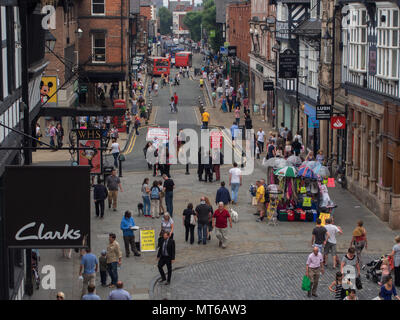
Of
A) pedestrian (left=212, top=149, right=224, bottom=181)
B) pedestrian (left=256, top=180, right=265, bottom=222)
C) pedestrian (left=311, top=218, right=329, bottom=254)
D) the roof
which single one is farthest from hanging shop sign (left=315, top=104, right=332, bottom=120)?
pedestrian (left=311, top=218, right=329, bottom=254)

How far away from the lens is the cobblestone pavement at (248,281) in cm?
2014

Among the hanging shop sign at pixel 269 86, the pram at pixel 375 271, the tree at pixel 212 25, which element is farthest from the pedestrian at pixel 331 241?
the tree at pixel 212 25

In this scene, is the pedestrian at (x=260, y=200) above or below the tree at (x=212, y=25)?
below

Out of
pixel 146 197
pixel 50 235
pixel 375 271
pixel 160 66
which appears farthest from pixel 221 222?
pixel 160 66

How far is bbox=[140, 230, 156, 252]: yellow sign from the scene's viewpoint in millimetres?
24062

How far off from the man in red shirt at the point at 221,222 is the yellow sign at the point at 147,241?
192cm

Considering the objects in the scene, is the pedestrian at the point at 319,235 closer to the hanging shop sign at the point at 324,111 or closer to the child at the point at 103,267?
the child at the point at 103,267

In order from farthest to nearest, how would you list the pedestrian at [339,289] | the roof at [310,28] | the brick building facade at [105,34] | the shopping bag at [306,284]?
the brick building facade at [105,34] < the roof at [310,28] < the shopping bag at [306,284] < the pedestrian at [339,289]

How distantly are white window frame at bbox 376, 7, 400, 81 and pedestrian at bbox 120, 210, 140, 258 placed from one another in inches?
415

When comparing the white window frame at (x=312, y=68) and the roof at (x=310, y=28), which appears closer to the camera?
the roof at (x=310, y=28)

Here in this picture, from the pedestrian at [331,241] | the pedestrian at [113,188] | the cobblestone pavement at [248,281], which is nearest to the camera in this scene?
the cobblestone pavement at [248,281]

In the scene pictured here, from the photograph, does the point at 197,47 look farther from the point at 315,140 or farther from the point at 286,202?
the point at 286,202

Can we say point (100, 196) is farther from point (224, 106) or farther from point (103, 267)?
point (224, 106)

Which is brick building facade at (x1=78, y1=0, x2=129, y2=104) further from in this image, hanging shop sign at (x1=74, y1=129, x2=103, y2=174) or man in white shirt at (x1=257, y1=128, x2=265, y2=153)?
hanging shop sign at (x1=74, y1=129, x2=103, y2=174)
